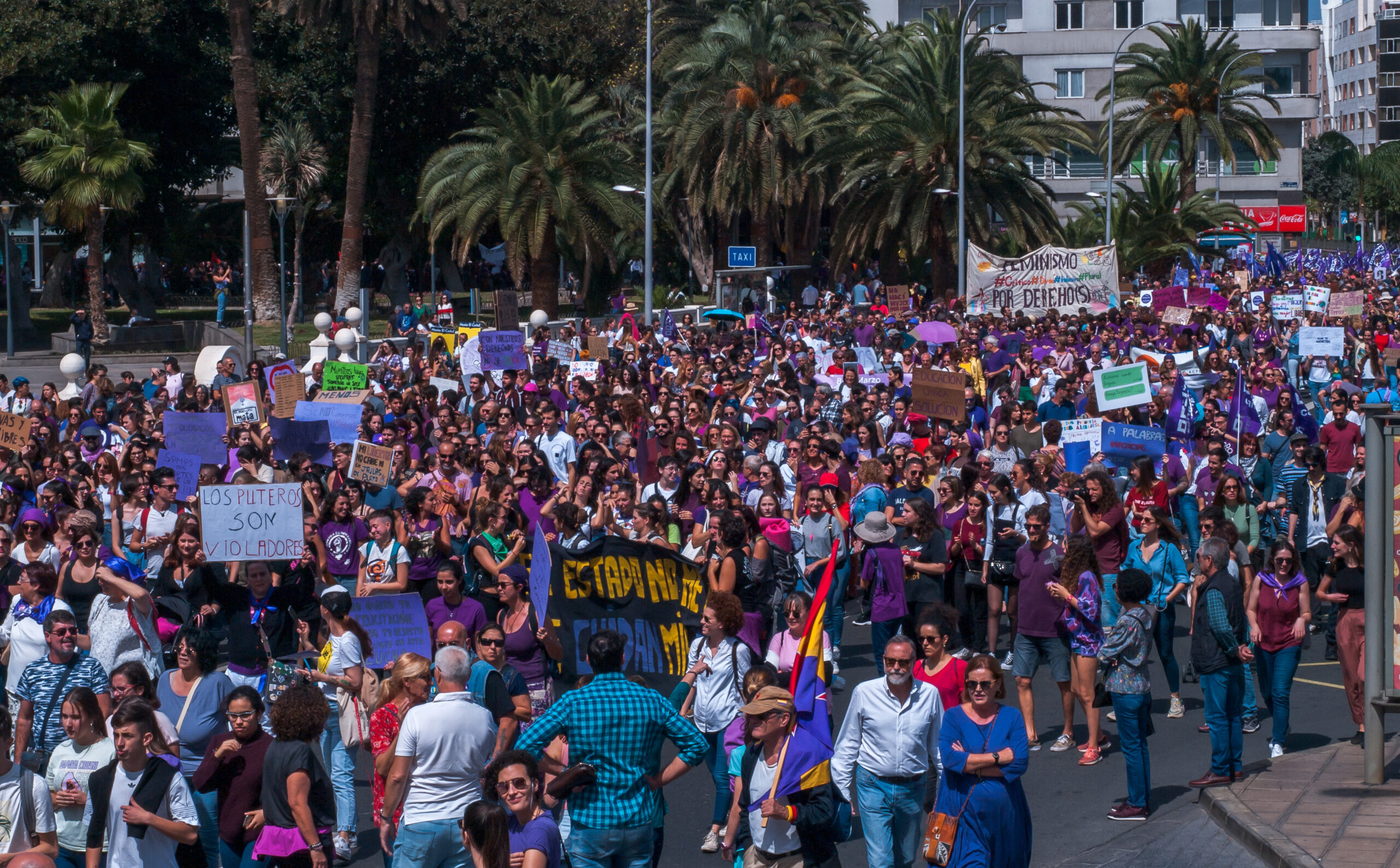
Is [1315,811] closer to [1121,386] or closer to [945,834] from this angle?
[945,834]

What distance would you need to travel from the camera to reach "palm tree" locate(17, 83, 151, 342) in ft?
118

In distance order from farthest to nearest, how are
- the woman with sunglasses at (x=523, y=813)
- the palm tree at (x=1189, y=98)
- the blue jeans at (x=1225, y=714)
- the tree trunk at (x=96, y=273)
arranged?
the palm tree at (x=1189, y=98)
the tree trunk at (x=96, y=273)
the blue jeans at (x=1225, y=714)
the woman with sunglasses at (x=523, y=813)

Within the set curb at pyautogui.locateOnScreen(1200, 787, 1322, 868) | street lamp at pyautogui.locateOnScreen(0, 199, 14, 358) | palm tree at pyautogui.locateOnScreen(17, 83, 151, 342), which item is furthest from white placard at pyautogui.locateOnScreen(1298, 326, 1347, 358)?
palm tree at pyautogui.locateOnScreen(17, 83, 151, 342)

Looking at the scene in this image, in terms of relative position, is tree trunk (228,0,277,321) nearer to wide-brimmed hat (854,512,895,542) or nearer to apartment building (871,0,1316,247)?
wide-brimmed hat (854,512,895,542)

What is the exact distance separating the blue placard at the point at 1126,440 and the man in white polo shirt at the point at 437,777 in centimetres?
903

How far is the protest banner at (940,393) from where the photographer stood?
15922 mm

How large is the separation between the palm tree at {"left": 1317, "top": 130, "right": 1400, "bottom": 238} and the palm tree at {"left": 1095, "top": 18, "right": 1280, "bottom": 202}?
134ft

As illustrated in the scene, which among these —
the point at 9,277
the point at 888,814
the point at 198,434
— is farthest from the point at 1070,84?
the point at 888,814

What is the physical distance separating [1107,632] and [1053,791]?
98 centimetres

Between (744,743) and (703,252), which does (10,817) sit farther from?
(703,252)

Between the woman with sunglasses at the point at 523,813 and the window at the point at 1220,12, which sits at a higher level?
the window at the point at 1220,12

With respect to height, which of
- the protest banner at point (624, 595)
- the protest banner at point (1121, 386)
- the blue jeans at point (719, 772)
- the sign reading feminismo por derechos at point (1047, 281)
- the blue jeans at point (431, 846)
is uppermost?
the sign reading feminismo por derechos at point (1047, 281)

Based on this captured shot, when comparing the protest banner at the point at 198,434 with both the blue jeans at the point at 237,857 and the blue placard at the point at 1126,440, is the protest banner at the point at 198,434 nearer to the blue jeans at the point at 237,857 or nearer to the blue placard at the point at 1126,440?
the blue placard at the point at 1126,440

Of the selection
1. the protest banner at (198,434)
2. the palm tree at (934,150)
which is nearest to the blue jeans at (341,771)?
the protest banner at (198,434)
